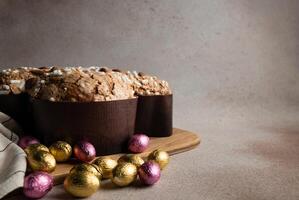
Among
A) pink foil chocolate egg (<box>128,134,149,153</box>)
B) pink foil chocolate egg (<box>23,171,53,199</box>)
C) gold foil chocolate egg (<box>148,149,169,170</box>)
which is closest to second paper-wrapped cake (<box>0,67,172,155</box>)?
pink foil chocolate egg (<box>128,134,149,153</box>)

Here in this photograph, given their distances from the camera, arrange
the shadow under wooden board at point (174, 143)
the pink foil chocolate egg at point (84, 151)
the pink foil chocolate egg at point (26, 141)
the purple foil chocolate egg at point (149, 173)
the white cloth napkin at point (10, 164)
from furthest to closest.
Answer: the shadow under wooden board at point (174, 143)
the pink foil chocolate egg at point (26, 141)
the pink foil chocolate egg at point (84, 151)
the purple foil chocolate egg at point (149, 173)
the white cloth napkin at point (10, 164)

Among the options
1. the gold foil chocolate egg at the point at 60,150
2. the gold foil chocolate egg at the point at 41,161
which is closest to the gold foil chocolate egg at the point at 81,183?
the gold foil chocolate egg at the point at 41,161

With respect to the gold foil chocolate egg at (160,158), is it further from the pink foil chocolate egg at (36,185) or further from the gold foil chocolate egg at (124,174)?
the pink foil chocolate egg at (36,185)

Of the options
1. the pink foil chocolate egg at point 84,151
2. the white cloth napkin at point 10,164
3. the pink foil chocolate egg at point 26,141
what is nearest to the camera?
the white cloth napkin at point 10,164

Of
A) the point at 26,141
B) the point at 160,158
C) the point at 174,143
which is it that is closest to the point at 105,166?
the point at 160,158

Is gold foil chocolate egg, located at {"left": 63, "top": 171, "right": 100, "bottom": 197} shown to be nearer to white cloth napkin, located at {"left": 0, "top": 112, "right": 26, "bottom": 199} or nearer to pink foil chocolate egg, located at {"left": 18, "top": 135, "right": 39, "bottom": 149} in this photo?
white cloth napkin, located at {"left": 0, "top": 112, "right": 26, "bottom": 199}

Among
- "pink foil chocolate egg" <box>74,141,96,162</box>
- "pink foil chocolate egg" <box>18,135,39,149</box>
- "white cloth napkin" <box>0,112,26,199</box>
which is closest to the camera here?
"white cloth napkin" <box>0,112,26,199</box>

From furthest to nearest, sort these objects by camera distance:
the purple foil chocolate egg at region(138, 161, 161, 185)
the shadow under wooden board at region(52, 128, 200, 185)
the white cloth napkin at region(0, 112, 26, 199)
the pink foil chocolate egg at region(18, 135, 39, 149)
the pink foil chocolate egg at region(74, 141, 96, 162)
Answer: the shadow under wooden board at region(52, 128, 200, 185)
the pink foil chocolate egg at region(18, 135, 39, 149)
the pink foil chocolate egg at region(74, 141, 96, 162)
the purple foil chocolate egg at region(138, 161, 161, 185)
the white cloth napkin at region(0, 112, 26, 199)
